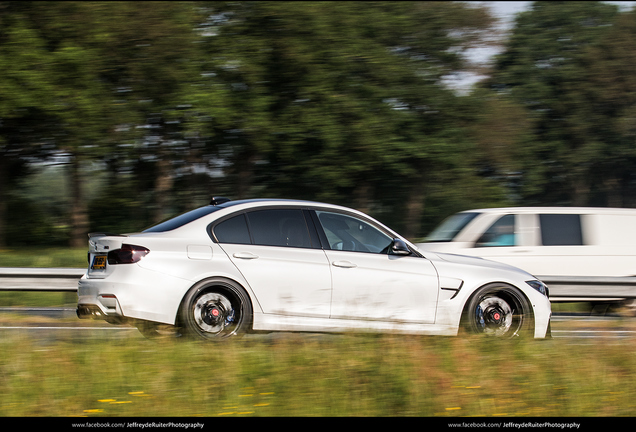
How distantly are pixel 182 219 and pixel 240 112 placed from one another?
14.9m

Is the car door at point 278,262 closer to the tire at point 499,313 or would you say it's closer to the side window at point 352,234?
the side window at point 352,234

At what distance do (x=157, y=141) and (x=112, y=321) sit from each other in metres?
16.7

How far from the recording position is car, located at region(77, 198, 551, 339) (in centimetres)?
645

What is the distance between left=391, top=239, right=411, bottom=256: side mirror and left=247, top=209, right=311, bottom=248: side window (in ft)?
2.68

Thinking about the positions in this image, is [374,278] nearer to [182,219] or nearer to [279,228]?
[279,228]

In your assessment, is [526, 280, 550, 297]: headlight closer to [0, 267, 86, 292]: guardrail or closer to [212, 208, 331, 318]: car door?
[212, 208, 331, 318]: car door

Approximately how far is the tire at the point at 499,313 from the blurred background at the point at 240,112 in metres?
14.0

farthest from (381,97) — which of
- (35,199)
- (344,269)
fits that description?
(344,269)

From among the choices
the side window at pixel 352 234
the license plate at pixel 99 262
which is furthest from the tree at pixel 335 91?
the license plate at pixel 99 262

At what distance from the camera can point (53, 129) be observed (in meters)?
19.1

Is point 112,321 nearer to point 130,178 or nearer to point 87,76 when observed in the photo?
point 87,76

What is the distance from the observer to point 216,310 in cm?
655

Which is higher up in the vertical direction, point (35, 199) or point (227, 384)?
point (35, 199)

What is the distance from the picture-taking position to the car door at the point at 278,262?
6672mm
